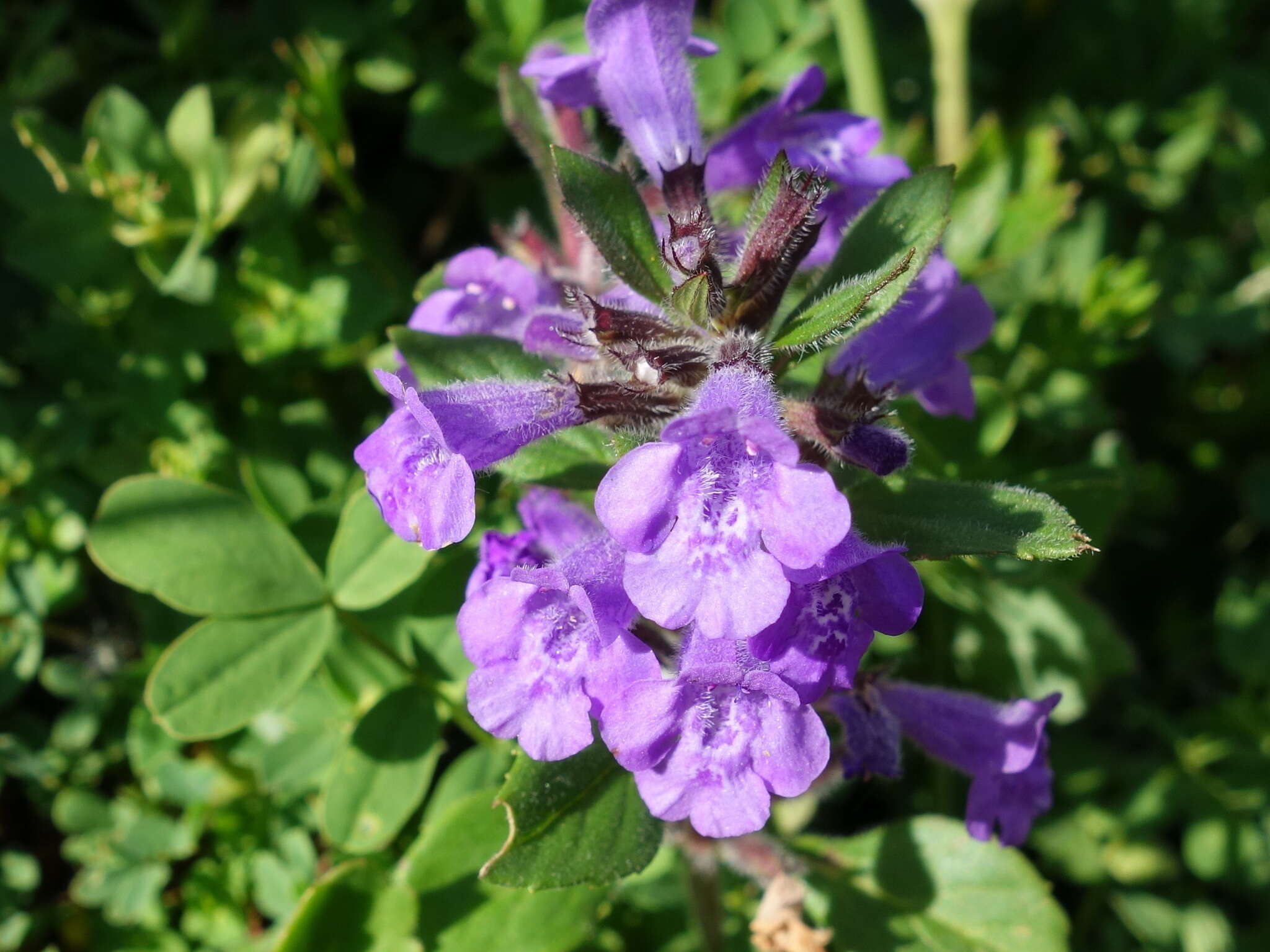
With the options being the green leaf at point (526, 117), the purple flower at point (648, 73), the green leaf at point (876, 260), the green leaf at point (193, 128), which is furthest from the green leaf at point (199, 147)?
the green leaf at point (876, 260)

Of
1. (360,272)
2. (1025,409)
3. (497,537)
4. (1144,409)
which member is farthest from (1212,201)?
(497,537)

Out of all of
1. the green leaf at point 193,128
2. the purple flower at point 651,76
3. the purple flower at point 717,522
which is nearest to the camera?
the purple flower at point 717,522

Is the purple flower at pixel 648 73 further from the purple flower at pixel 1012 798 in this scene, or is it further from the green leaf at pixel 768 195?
the purple flower at pixel 1012 798

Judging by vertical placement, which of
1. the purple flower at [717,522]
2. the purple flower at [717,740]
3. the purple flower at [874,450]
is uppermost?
the purple flower at [717,522]

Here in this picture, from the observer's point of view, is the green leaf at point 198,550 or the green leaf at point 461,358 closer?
the green leaf at point 461,358

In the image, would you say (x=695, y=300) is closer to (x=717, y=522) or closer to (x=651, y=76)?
(x=717, y=522)

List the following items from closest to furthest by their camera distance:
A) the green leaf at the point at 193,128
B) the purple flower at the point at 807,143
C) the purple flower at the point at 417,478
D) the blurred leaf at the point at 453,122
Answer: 1. the purple flower at the point at 417,478
2. the purple flower at the point at 807,143
3. the green leaf at the point at 193,128
4. the blurred leaf at the point at 453,122

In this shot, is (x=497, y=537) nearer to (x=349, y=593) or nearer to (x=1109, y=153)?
(x=349, y=593)
